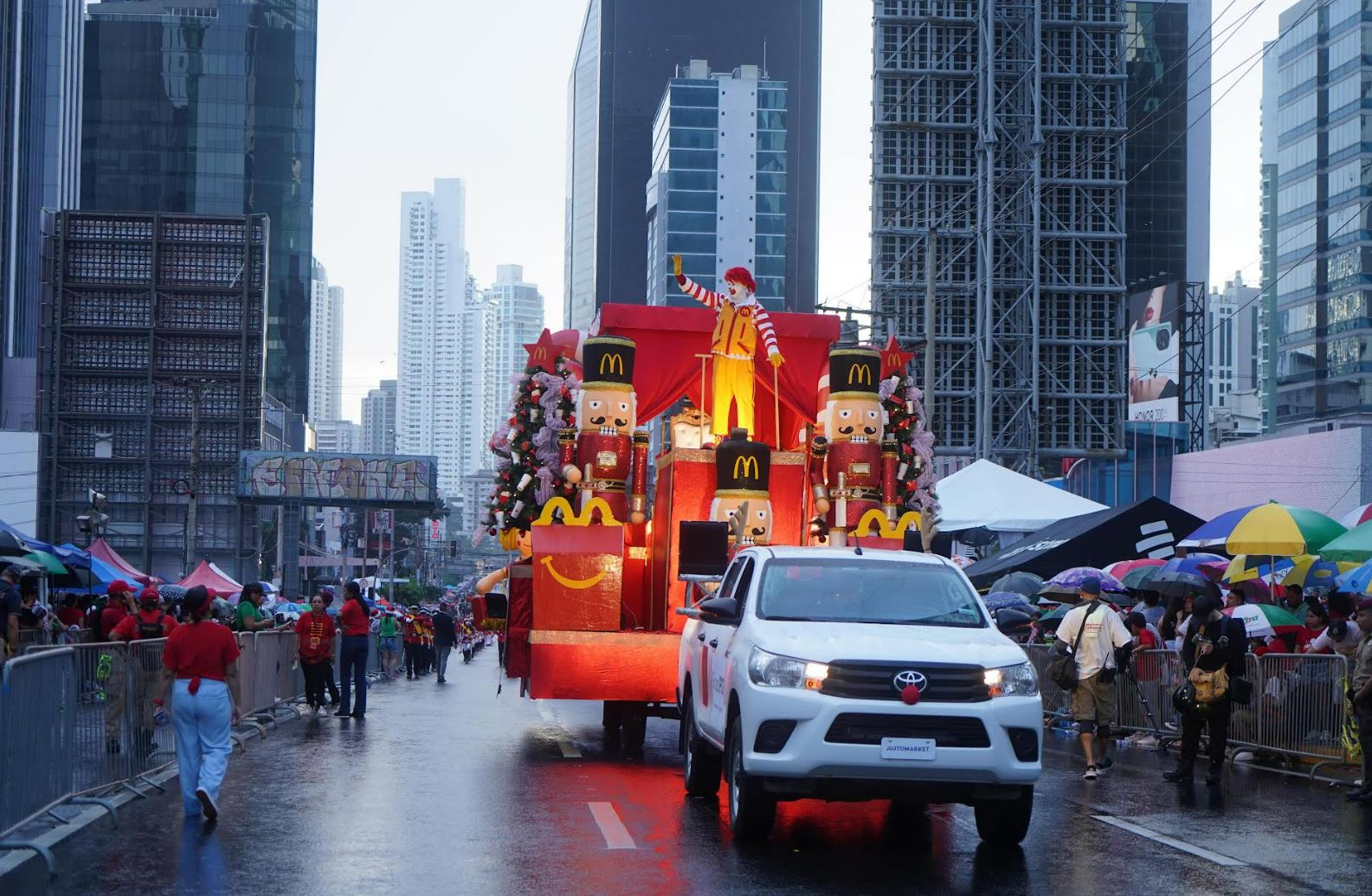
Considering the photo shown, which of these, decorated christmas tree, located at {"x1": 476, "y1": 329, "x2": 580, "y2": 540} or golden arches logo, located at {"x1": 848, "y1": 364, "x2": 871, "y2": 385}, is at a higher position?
golden arches logo, located at {"x1": 848, "y1": 364, "x2": 871, "y2": 385}

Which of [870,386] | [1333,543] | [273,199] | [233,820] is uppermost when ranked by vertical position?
[273,199]

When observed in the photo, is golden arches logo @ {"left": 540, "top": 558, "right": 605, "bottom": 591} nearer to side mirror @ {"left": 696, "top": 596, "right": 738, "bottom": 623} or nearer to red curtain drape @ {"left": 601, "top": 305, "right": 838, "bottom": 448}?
red curtain drape @ {"left": 601, "top": 305, "right": 838, "bottom": 448}

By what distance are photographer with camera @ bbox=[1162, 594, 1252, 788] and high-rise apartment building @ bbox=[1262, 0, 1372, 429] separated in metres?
71.7

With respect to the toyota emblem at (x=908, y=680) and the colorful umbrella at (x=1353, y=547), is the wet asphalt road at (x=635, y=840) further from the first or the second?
the colorful umbrella at (x=1353, y=547)

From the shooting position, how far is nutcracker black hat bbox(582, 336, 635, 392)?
1827 centimetres

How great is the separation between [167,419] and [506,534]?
58213 mm

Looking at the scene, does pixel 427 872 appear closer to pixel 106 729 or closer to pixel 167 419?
pixel 106 729

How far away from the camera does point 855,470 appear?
61.1 feet

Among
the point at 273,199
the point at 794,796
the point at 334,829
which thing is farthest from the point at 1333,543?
the point at 273,199

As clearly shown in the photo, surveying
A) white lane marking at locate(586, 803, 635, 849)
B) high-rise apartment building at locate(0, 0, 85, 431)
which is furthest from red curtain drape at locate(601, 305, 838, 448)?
high-rise apartment building at locate(0, 0, 85, 431)

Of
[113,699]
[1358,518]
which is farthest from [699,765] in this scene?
[1358,518]

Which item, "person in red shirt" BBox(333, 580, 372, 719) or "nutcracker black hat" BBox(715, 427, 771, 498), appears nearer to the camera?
"nutcracker black hat" BBox(715, 427, 771, 498)

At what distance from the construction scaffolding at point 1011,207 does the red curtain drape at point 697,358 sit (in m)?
57.8

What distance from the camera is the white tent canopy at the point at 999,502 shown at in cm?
3662
